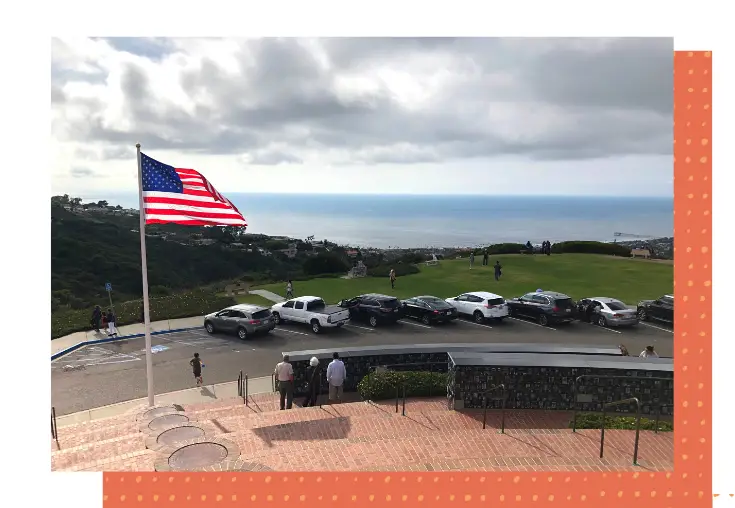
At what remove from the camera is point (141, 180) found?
12438 millimetres

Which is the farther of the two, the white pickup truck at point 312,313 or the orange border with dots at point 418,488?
the white pickup truck at point 312,313

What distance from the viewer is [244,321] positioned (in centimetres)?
2077

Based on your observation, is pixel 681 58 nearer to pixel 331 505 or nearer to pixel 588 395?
pixel 588 395

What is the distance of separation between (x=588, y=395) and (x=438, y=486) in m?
5.18

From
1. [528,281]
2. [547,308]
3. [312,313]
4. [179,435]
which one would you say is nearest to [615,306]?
[547,308]

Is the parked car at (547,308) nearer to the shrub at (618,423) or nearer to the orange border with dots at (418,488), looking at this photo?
the shrub at (618,423)

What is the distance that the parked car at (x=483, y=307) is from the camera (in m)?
22.5

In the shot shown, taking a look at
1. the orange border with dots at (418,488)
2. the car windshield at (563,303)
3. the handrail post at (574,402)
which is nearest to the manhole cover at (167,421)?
the orange border with dots at (418,488)

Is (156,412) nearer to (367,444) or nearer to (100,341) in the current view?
(367,444)

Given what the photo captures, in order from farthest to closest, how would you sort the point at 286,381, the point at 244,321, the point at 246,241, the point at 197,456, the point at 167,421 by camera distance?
the point at 246,241
the point at 244,321
the point at 286,381
the point at 167,421
the point at 197,456

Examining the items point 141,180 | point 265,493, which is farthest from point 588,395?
point 141,180

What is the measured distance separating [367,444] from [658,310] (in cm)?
1732

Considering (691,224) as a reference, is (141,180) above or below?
above

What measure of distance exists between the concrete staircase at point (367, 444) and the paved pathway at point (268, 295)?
53.5ft
